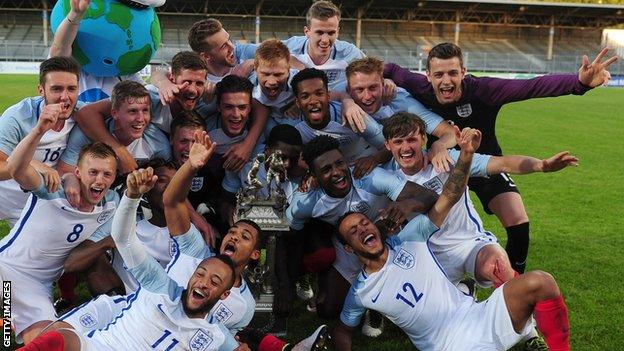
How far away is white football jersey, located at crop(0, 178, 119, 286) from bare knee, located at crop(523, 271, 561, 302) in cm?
236

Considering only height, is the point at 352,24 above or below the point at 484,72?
above

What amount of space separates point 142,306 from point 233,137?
4.98ft

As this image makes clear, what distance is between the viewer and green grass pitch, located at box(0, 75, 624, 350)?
4113mm

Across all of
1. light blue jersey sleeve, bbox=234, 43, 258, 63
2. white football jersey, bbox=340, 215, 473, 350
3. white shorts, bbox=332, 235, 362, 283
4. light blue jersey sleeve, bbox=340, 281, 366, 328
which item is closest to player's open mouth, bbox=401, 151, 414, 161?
white football jersey, bbox=340, 215, 473, 350

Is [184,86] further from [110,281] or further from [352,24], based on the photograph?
[352,24]

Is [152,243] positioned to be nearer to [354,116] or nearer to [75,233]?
[75,233]

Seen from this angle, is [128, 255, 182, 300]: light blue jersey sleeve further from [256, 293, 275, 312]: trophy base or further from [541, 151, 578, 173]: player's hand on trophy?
[541, 151, 578, 173]: player's hand on trophy

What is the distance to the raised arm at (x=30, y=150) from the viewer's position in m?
3.11

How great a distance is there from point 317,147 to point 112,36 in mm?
1633

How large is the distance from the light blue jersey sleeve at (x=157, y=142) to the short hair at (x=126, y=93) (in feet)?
1.04

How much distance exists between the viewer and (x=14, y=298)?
344 centimetres

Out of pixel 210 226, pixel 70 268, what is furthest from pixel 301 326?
pixel 70 268

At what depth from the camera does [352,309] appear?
3.50m

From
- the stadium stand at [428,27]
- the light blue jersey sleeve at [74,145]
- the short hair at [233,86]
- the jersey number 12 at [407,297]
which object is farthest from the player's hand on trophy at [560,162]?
the stadium stand at [428,27]
